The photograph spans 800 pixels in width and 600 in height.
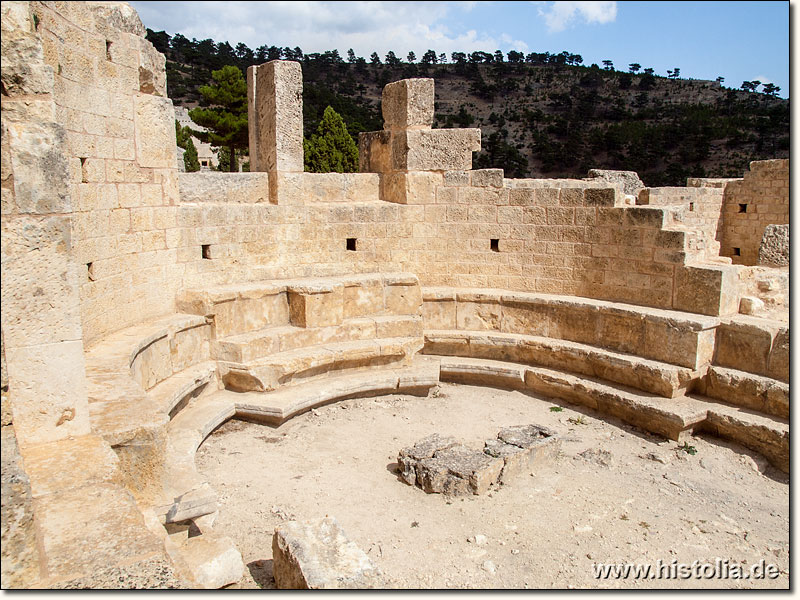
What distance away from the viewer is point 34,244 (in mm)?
3100

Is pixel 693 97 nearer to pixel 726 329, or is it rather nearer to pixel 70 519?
pixel 726 329

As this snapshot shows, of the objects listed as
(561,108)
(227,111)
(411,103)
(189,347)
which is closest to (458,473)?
(189,347)

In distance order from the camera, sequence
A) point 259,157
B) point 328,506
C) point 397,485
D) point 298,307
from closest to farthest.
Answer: point 328,506
point 397,485
point 298,307
point 259,157

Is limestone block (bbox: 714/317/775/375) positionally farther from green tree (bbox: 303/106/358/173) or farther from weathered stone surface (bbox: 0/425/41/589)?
green tree (bbox: 303/106/358/173)

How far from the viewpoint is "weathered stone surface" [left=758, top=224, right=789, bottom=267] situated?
30.1 ft

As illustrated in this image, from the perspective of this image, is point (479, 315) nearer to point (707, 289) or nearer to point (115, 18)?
point (707, 289)

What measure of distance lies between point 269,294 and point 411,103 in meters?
3.33

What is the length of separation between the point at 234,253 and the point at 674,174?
32824 mm

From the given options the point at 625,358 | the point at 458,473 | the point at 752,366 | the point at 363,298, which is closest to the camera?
the point at 458,473

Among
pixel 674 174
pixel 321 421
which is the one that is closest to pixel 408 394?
pixel 321 421

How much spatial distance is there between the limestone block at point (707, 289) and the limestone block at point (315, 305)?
407 centimetres

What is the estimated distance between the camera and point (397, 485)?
544cm

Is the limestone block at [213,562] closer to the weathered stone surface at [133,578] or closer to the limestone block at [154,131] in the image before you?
the weathered stone surface at [133,578]

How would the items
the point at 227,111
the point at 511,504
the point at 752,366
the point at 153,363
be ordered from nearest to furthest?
1. the point at 511,504
2. the point at 153,363
3. the point at 752,366
4. the point at 227,111
